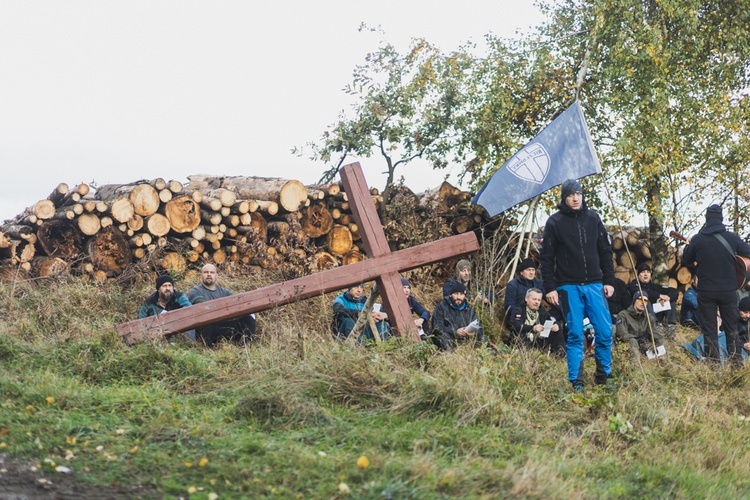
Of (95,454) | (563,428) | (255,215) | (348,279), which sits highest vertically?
(255,215)

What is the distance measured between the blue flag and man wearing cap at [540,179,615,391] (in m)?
2.08

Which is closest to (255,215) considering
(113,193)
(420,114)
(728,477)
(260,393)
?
(113,193)

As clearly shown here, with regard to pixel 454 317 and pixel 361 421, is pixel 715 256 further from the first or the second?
pixel 361 421

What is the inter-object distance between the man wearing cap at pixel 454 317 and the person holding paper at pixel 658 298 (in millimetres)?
2397

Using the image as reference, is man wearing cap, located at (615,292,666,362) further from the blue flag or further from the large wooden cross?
the large wooden cross

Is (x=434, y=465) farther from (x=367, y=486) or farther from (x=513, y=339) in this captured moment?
(x=513, y=339)

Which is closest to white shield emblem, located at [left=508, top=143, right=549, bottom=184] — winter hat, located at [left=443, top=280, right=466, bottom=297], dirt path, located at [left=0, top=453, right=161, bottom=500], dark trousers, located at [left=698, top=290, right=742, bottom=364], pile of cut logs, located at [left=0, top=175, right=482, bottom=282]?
winter hat, located at [left=443, top=280, right=466, bottom=297]

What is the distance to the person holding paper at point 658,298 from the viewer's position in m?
10.8

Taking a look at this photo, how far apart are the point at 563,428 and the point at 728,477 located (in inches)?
47.8

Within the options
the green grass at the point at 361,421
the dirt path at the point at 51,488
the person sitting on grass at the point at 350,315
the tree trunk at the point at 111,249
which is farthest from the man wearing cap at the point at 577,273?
the tree trunk at the point at 111,249

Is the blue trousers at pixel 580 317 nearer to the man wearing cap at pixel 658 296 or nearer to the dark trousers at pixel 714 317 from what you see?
the dark trousers at pixel 714 317

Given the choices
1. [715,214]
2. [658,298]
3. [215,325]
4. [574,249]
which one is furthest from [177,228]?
[715,214]

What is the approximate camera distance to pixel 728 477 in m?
5.74

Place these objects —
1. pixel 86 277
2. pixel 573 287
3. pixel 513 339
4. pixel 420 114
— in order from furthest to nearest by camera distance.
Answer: pixel 420 114 → pixel 86 277 → pixel 513 339 → pixel 573 287
